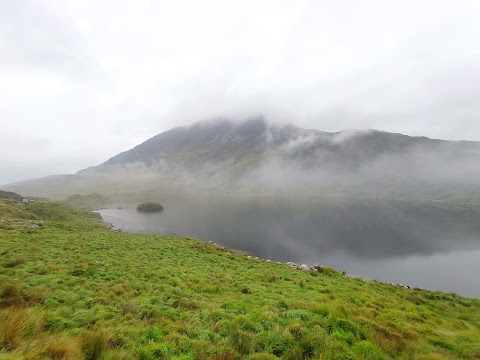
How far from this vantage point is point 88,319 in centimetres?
1027

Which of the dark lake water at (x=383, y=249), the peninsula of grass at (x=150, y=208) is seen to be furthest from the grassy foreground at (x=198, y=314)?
the peninsula of grass at (x=150, y=208)

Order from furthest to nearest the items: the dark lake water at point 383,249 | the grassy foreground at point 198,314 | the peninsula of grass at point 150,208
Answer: the peninsula of grass at point 150,208 → the dark lake water at point 383,249 → the grassy foreground at point 198,314

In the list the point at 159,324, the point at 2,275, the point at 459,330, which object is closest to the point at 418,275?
the point at 459,330

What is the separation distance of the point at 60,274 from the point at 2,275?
9.14 ft

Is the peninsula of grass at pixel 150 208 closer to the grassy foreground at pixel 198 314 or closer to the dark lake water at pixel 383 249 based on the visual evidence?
the dark lake water at pixel 383 249

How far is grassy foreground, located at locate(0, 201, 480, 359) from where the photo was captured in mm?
7918

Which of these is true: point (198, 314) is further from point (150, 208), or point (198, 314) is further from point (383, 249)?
point (150, 208)

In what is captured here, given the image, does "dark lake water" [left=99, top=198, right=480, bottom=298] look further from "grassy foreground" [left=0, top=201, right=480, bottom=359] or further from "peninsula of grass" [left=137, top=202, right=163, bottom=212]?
"peninsula of grass" [left=137, top=202, right=163, bottom=212]

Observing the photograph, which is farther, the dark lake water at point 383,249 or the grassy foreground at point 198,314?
the dark lake water at point 383,249

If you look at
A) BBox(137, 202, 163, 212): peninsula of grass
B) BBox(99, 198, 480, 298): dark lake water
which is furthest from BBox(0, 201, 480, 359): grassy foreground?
BBox(137, 202, 163, 212): peninsula of grass

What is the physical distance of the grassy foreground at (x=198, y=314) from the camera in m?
7.92

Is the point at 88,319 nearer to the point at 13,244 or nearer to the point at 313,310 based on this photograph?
the point at 313,310

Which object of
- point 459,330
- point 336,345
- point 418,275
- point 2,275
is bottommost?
point 418,275

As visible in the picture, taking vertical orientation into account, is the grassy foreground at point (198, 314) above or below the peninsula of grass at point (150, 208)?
above
